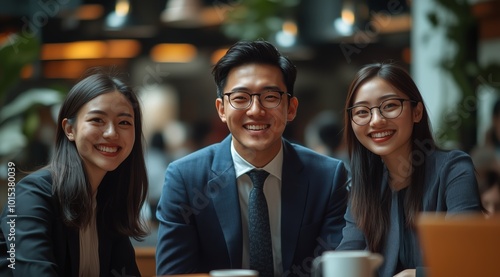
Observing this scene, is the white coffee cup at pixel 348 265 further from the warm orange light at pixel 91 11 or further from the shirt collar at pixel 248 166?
the warm orange light at pixel 91 11

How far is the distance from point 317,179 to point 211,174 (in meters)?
0.37

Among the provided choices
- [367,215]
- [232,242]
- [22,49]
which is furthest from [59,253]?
[22,49]

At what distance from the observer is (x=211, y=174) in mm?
2436

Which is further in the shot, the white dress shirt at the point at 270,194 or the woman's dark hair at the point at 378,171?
the white dress shirt at the point at 270,194

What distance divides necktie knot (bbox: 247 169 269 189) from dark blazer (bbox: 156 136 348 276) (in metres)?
0.06

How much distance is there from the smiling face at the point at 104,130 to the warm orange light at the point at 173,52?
675cm

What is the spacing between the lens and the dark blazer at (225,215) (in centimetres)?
233

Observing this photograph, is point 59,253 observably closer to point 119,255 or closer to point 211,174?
point 119,255

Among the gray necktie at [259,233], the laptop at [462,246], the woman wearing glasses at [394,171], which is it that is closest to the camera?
the laptop at [462,246]

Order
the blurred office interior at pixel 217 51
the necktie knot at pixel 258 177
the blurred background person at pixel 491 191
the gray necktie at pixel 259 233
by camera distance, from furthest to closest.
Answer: the blurred office interior at pixel 217 51 < the blurred background person at pixel 491 191 < the necktie knot at pixel 258 177 < the gray necktie at pixel 259 233

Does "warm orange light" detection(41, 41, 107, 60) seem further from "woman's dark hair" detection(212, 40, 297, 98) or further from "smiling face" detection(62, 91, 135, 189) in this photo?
"smiling face" detection(62, 91, 135, 189)

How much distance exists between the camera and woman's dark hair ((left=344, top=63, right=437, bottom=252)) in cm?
222

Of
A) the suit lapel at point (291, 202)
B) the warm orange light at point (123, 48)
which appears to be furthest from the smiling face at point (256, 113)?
the warm orange light at point (123, 48)

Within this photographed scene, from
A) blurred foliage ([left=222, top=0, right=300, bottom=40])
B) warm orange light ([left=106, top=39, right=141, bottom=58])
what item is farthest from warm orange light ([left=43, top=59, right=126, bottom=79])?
blurred foliage ([left=222, top=0, right=300, bottom=40])
